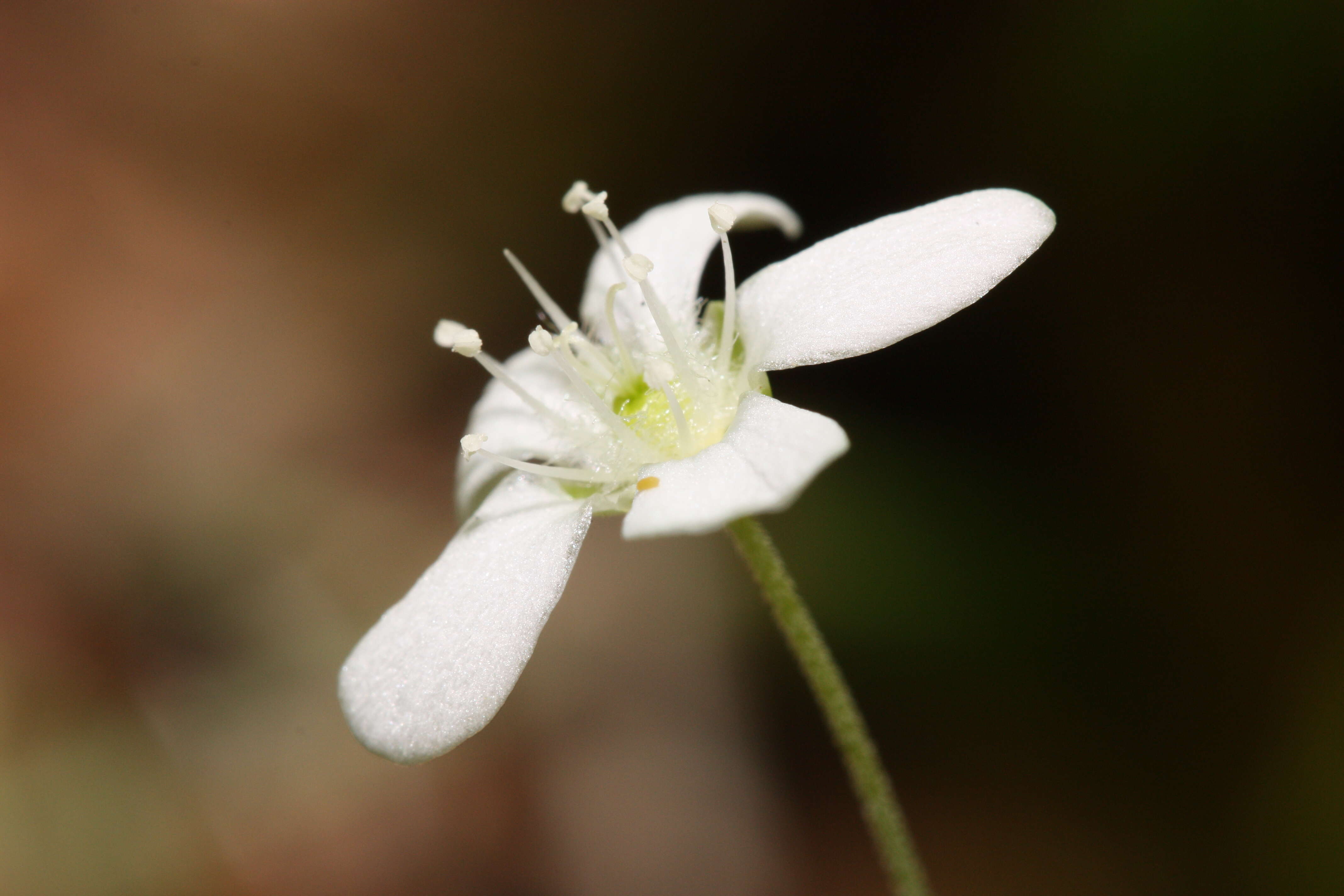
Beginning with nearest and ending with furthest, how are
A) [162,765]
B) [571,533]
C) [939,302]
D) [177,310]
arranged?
[939,302] → [571,533] → [162,765] → [177,310]

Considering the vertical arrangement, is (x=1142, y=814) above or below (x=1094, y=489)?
below

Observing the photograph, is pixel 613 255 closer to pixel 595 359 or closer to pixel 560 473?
pixel 595 359

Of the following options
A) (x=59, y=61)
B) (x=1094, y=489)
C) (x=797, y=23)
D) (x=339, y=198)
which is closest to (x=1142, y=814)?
(x=1094, y=489)

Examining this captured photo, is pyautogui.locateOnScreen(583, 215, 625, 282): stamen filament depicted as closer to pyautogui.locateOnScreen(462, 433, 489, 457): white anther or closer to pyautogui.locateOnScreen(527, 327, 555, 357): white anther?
pyautogui.locateOnScreen(527, 327, 555, 357): white anther

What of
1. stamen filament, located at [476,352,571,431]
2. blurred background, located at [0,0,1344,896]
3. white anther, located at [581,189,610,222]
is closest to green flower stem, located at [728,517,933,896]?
stamen filament, located at [476,352,571,431]

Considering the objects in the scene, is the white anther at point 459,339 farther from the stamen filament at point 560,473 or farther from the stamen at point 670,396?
the stamen at point 670,396

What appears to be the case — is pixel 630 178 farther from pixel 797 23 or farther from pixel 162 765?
pixel 162 765

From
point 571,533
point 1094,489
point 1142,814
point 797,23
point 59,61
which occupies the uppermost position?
point 59,61

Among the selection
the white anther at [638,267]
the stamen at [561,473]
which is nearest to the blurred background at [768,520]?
the stamen at [561,473]
